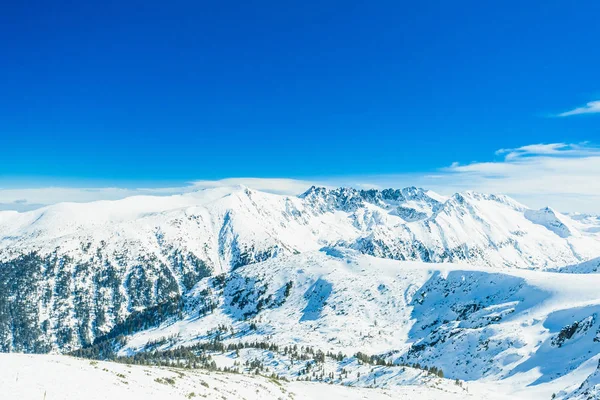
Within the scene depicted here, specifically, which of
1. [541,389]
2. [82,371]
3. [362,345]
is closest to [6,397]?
[82,371]

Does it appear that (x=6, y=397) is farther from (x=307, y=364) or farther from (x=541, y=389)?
(x=307, y=364)

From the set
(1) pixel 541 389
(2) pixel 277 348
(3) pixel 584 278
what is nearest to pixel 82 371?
(1) pixel 541 389

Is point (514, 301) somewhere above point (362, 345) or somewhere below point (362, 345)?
above

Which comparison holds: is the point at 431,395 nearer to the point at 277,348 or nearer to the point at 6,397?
the point at 6,397

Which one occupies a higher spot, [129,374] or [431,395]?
[129,374]

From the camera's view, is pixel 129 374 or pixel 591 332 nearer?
pixel 129 374

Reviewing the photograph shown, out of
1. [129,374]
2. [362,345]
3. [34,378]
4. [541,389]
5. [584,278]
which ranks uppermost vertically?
[34,378]

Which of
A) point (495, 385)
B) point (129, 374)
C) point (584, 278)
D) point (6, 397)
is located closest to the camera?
point (6, 397)

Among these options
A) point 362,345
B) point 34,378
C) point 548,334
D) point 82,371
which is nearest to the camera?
point 34,378

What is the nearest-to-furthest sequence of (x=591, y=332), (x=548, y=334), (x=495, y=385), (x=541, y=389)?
(x=541, y=389)
(x=495, y=385)
(x=591, y=332)
(x=548, y=334)
